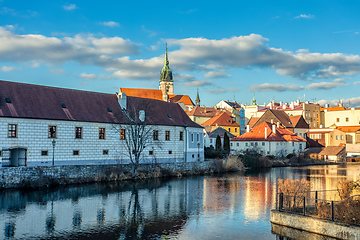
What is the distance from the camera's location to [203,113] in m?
109

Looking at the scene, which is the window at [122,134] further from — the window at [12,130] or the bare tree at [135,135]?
the window at [12,130]

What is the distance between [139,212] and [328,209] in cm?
991

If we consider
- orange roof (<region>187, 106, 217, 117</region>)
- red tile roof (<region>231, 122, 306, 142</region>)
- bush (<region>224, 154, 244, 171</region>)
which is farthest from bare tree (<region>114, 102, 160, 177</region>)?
orange roof (<region>187, 106, 217, 117</region>)

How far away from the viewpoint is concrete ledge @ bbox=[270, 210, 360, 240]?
13.5 metres

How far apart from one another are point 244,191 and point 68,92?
2090 centimetres

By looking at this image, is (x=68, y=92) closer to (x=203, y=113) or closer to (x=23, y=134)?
(x=23, y=134)

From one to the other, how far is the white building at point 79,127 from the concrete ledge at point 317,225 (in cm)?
2338

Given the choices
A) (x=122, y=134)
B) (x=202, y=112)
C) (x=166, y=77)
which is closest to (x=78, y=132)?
(x=122, y=134)

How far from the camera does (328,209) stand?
15531 millimetres

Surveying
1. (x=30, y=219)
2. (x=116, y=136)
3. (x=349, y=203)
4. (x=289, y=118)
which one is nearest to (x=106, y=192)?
(x=30, y=219)

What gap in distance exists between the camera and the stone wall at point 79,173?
29.2 metres

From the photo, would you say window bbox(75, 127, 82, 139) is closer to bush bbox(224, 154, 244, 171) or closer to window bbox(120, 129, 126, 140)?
window bbox(120, 129, 126, 140)

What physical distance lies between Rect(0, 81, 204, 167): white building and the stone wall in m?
2.29

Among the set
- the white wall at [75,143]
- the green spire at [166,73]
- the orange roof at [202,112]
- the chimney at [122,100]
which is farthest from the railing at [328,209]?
the green spire at [166,73]
